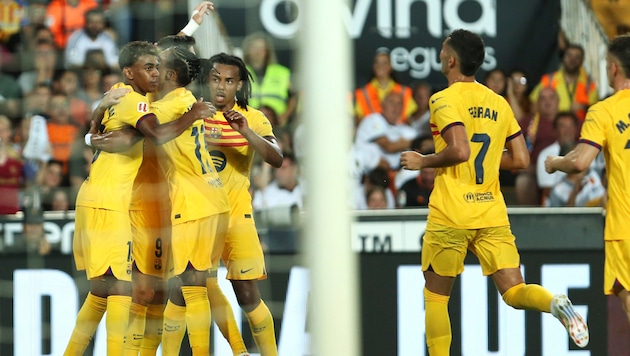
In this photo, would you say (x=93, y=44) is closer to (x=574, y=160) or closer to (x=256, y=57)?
Result: (x=256, y=57)

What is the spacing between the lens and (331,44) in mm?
2695

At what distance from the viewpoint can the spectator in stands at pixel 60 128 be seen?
257 inches

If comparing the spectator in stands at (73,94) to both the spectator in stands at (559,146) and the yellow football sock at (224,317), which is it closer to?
the yellow football sock at (224,317)

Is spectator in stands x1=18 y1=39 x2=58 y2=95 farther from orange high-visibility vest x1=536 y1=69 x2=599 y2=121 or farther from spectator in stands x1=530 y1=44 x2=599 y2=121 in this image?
orange high-visibility vest x1=536 y1=69 x2=599 y2=121

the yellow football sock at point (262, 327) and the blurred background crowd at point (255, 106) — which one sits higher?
the blurred background crowd at point (255, 106)

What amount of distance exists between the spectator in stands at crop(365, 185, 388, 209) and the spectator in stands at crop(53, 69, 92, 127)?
190cm

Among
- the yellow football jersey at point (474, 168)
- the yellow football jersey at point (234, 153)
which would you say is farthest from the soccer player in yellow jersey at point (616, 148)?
the yellow football jersey at point (234, 153)

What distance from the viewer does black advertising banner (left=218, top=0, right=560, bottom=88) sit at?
8930 millimetres

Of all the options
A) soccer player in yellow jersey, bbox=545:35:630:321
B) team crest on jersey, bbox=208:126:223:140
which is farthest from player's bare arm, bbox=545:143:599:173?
team crest on jersey, bbox=208:126:223:140

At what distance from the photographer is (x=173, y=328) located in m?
5.59

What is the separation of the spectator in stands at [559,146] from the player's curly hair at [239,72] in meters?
2.55

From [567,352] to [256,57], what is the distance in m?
2.54

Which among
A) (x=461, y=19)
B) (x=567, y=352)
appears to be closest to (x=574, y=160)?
(x=567, y=352)

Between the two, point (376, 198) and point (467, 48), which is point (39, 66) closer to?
point (376, 198)
